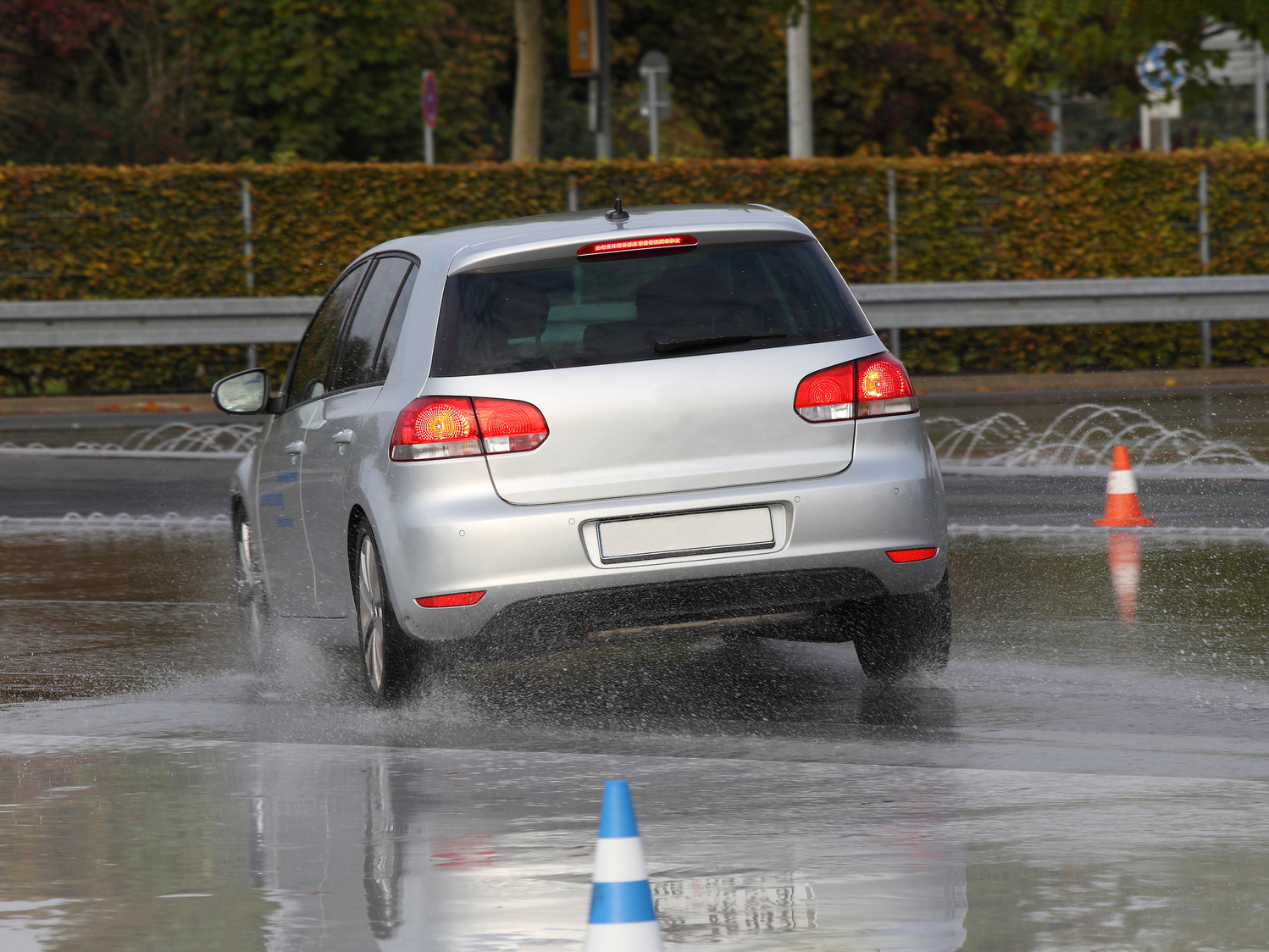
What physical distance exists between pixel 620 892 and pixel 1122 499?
8.25 meters

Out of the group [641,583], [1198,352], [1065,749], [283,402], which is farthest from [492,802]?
[1198,352]

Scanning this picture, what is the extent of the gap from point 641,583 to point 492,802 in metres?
1.19

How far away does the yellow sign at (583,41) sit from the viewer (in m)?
26.1

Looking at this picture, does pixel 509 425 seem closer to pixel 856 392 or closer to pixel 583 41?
pixel 856 392

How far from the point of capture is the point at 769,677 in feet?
26.0

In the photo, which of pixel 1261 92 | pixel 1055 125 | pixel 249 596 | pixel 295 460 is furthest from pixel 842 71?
pixel 295 460

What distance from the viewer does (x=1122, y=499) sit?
464 inches

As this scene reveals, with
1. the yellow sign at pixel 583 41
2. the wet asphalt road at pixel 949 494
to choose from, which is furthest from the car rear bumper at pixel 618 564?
the yellow sign at pixel 583 41

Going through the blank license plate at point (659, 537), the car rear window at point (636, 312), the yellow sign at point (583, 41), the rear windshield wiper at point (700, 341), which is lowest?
the blank license plate at point (659, 537)

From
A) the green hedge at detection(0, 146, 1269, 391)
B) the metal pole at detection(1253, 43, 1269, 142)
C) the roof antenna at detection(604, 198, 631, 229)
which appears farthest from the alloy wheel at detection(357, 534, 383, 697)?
the metal pole at detection(1253, 43, 1269, 142)

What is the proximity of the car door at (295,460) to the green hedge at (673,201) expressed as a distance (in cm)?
1380

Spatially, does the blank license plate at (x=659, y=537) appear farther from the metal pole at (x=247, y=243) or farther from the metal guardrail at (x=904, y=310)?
the metal pole at (x=247, y=243)

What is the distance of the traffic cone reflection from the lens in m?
9.21

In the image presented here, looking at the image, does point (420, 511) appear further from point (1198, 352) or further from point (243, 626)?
point (1198, 352)
